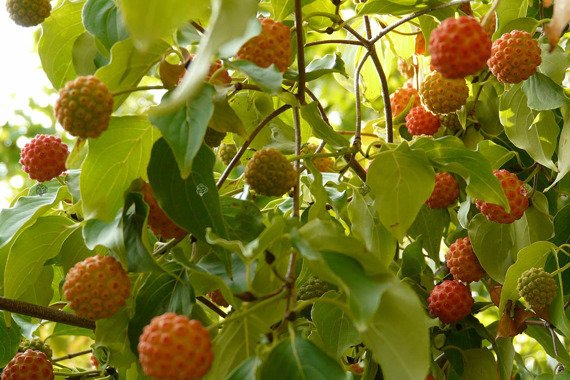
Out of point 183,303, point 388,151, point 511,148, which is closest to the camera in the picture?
point 183,303

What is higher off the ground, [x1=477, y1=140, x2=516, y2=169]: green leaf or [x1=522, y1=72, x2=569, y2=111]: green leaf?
[x1=522, y1=72, x2=569, y2=111]: green leaf

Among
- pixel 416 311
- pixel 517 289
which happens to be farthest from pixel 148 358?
pixel 517 289

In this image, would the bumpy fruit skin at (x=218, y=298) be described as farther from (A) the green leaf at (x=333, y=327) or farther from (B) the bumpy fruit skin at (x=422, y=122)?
(B) the bumpy fruit skin at (x=422, y=122)

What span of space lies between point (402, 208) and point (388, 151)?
0.07 meters

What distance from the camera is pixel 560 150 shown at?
1306 mm

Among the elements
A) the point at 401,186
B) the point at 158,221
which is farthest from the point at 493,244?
the point at 158,221

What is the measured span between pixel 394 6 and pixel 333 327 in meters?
0.47

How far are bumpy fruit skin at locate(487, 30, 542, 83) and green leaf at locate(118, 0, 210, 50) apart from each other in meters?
0.56

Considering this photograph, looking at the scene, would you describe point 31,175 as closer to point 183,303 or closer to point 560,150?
point 183,303

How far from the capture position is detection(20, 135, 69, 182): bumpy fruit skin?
1.23 metres

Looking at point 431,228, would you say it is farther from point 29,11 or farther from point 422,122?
point 29,11

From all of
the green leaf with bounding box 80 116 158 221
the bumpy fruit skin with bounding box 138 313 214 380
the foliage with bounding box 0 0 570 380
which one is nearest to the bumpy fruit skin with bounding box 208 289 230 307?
the foliage with bounding box 0 0 570 380

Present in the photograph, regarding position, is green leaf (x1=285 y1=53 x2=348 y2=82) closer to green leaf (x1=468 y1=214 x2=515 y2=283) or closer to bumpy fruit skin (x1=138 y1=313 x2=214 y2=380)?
green leaf (x1=468 y1=214 x2=515 y2=283)

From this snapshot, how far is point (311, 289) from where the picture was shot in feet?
4.05
